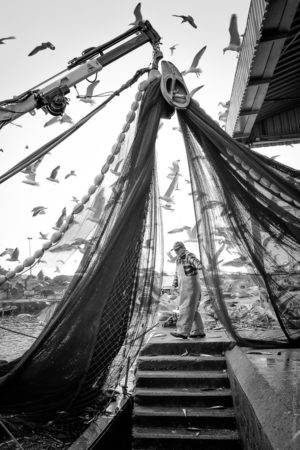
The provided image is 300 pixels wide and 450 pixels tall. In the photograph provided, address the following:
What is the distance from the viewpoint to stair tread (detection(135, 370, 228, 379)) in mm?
4527

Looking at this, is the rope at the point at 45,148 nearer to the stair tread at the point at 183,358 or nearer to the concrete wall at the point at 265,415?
the concrete wall at the point at 265,415

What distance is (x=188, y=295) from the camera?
550cm

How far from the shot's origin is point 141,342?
271cm

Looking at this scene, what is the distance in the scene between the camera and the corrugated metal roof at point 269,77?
3.38 meters

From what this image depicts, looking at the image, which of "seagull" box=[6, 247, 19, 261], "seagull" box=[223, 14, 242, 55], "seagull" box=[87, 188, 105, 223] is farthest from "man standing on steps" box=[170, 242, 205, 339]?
"seagull" box=[87, 188, 105, 223]

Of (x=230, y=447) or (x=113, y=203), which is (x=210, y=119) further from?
(x=230, y=447)

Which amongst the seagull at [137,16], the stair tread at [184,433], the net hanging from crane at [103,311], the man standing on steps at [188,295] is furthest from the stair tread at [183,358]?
the seagull at [137,16]

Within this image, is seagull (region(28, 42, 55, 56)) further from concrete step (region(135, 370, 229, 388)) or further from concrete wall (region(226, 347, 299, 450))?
concrete step (region(135, 370, 229, 388))

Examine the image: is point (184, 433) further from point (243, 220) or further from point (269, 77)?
point (269, 77)

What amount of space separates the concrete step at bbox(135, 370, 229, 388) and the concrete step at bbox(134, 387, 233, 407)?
0.07 m

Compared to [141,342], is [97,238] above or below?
above

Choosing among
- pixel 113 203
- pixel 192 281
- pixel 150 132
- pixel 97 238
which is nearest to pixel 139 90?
pixel 150 132

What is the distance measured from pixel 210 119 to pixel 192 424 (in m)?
3.58

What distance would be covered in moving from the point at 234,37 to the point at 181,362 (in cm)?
451
